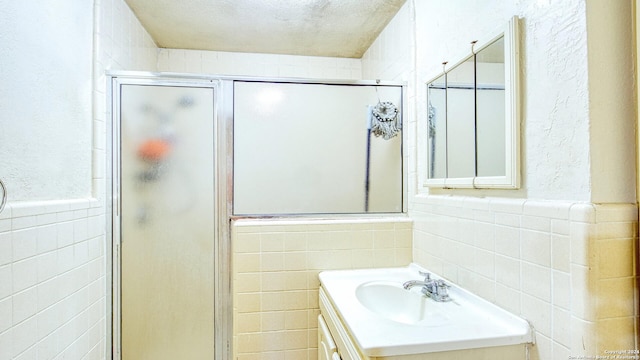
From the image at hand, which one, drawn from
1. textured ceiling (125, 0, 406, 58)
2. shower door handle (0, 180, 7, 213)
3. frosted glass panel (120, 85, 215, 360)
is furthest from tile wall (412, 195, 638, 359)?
shower door handle (0, 180, 7, 213)

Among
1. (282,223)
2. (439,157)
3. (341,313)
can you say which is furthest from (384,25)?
(341,313)

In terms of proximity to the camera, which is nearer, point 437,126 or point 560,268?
point 560,268

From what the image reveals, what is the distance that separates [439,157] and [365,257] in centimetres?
64

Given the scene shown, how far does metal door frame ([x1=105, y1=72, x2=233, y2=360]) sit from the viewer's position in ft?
5.21

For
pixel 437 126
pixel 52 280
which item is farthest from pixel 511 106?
pixel 52 280

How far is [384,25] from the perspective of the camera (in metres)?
2.12

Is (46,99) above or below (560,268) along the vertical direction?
above

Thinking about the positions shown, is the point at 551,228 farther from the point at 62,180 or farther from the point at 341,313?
the point at 62,180

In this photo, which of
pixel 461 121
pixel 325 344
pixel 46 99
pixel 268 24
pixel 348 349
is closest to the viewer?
pixel 348 349

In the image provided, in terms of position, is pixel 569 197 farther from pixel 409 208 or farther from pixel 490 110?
pixel 409 208

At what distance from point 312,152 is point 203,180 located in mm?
586

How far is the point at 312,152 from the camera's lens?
5.63 feet

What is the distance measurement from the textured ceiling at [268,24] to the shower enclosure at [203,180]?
1.77ft

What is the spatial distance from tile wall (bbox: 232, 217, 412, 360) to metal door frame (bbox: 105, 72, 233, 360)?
9 centimetres
